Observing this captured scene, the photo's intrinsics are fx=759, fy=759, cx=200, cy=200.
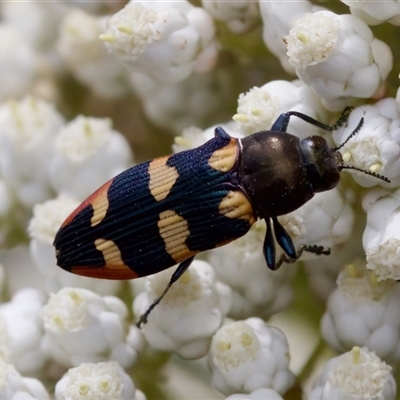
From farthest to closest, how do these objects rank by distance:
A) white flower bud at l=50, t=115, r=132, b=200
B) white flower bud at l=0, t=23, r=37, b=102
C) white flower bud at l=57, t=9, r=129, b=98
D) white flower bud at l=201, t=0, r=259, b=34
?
white flower bud at l=0, t=23, r=37, b=102 → white flower bud at l=57, t=9, r=129, b=98 → white flower bud at l=50, t=115, r=132, b=200 → white flower bud at l=201, t=0, r=259, b=34

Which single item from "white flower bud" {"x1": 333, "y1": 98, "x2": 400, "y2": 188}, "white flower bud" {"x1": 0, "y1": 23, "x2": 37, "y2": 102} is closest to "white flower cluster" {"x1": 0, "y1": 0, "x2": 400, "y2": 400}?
"white flower bud" {"x1": 333, "y1": 98, "x2": 400, "y2": 188}

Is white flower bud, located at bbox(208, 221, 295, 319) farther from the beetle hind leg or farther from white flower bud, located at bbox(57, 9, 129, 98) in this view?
white flower bud, located at bbox(57, 9, 129, 98)

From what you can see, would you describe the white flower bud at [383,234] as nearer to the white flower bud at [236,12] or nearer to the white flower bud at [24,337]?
the white flower bud at [236,12]

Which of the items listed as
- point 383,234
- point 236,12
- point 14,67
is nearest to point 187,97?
point 236,12

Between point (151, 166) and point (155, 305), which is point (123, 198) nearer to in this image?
point (151, 166)

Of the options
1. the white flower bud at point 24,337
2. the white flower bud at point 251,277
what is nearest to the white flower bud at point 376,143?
the white flower bud at point 251,277
